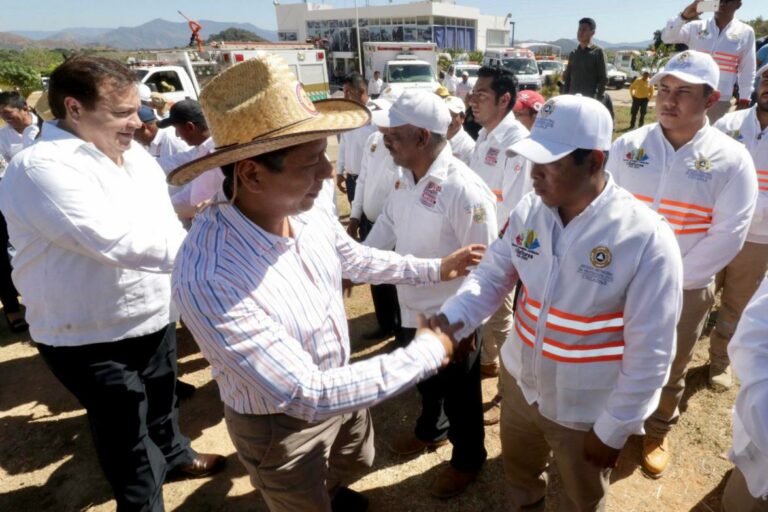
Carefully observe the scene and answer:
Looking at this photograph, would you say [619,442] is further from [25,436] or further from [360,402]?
[25,436]

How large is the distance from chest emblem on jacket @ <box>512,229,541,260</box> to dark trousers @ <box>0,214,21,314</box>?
18.1 feet

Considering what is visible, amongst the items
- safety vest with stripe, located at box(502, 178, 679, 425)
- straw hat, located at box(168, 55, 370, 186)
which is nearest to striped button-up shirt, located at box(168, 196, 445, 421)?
straw hat, located at box(168, 55, 370, 186)

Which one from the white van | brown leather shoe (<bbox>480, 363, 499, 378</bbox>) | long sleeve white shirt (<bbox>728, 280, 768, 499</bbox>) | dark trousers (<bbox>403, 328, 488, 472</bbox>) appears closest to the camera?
long sleeve white shirt (<bbox>728, 280, 768, 499</bbox>)

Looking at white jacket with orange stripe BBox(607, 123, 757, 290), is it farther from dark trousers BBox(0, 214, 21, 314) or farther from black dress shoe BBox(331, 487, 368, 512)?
dark trousers BBox(0, 214, 21, 314)

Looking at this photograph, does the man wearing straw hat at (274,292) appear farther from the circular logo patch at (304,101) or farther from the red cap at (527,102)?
the red cap at (527,102)

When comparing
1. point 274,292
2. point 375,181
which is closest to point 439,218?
point 274,292

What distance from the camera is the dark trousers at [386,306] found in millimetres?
4680

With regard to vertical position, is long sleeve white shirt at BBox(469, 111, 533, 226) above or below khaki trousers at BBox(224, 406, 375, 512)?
above

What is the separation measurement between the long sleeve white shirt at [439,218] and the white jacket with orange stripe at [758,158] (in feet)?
7.16

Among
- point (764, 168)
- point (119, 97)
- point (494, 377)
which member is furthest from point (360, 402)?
point (764, 168)

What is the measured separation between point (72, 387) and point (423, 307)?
1.96m

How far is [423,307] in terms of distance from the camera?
277 centimetres

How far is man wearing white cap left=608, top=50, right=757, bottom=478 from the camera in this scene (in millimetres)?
2561

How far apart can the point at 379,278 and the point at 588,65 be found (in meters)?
7.26
